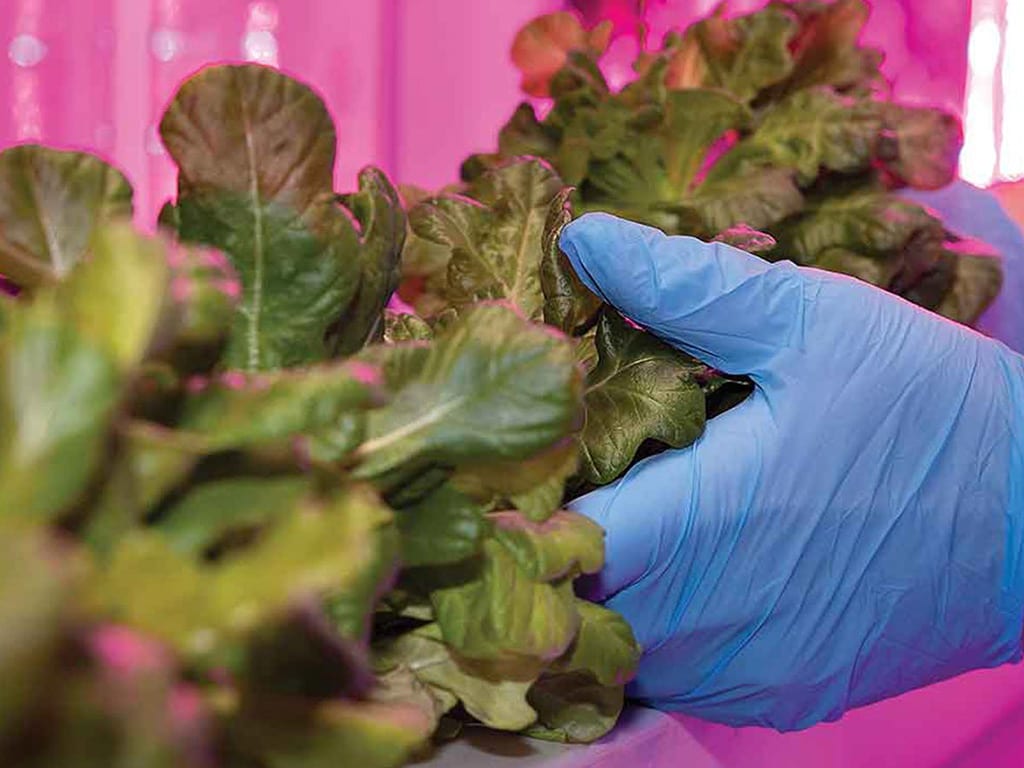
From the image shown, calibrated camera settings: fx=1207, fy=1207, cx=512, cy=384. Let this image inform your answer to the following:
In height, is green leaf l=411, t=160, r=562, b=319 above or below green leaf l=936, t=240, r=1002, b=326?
above

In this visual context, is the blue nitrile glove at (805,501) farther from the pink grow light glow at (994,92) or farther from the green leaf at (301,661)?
the pink grow light glow at (994,92)

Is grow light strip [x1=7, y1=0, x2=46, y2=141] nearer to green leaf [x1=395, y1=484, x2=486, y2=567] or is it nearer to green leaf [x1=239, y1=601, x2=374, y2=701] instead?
green leaf [x1=395, y1=484, x2=486, y2=567]

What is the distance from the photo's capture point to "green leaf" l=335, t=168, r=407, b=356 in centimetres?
45

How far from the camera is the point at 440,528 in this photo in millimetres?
395

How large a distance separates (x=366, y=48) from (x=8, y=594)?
1205 millimetres

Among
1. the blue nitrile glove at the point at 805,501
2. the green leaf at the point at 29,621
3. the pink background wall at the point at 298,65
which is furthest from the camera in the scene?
the pink background wall at the point at 298,65

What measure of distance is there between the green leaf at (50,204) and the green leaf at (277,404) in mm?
128

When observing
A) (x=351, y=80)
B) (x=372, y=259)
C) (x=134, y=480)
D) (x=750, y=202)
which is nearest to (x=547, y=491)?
(x=372, y=259)

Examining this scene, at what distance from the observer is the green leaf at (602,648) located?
0.48 m

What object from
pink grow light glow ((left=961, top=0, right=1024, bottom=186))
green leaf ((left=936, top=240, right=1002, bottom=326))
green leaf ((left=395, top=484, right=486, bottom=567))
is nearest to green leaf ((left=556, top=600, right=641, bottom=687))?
green leaf ((left=395, top=484, right=486, bottom=567))

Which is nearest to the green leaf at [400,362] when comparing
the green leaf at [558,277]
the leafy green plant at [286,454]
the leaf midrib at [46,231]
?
the leafy green plant at [286,454]

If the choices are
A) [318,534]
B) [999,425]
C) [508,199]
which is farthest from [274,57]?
[318,534]

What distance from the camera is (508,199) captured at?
62 cm

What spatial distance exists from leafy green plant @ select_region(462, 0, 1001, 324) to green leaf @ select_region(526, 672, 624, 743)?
1.37 feet
